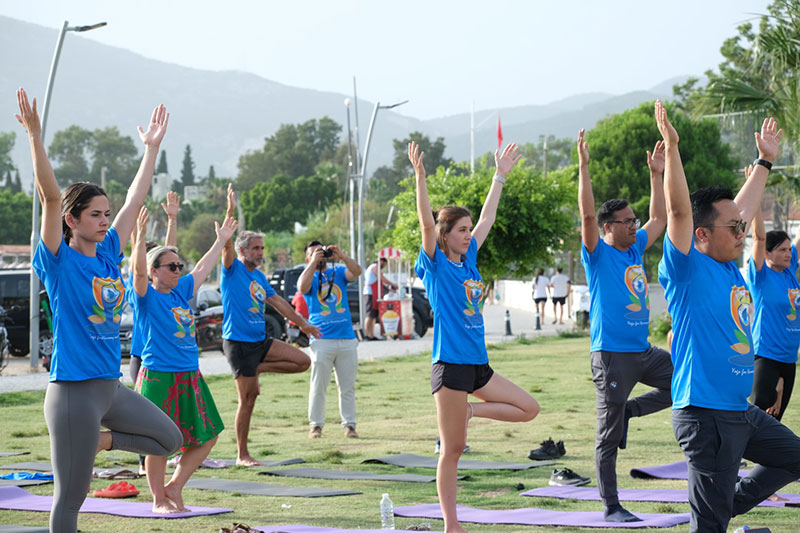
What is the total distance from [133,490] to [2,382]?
12.1 metres

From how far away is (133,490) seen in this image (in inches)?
331

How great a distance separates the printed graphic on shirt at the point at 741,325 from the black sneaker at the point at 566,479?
3.55 metres

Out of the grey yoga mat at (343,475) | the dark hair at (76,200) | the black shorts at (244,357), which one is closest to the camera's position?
the dark hair at (76,200)

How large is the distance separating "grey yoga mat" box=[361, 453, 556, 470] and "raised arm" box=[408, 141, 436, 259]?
3.55m

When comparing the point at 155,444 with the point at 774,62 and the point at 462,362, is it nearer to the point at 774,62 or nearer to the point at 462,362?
the point at 462,362

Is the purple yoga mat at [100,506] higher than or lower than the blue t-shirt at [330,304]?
lower

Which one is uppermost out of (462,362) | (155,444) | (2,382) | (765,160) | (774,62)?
(774,62)

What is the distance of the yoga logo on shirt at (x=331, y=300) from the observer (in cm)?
1185

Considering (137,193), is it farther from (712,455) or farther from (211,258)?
(712,455)

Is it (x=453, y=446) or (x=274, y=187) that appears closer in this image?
(x=453, y=446)

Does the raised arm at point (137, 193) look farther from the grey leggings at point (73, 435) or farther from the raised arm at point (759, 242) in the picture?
the raised arm at point (759, 242)

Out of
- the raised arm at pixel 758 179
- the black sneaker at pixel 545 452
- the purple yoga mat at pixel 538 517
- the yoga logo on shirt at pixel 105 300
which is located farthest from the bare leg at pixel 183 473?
the raised arm at pixel 758 179

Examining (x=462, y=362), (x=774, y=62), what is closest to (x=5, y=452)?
(x=462, y=362)

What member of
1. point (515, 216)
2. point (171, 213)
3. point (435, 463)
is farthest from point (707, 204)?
point (515, 216)
